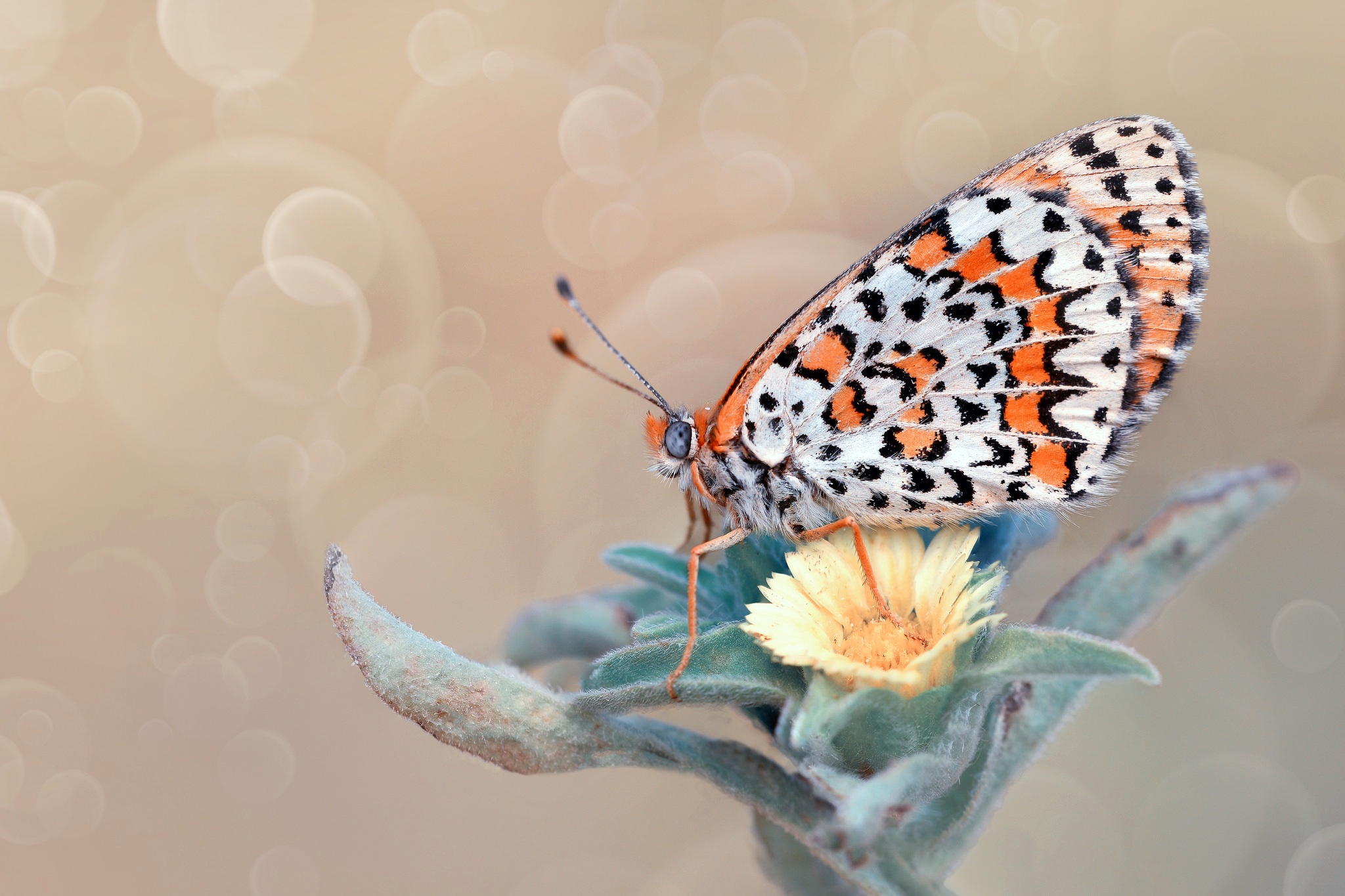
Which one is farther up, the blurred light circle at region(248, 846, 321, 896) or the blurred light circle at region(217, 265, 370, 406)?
the blurred light circle at region(217, 265, 370, 406)

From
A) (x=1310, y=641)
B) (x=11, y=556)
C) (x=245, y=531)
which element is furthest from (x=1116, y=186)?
(x=11, y=556)

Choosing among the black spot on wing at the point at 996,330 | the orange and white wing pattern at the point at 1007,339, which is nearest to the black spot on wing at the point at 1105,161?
the orange and white wing pattern at the point at 1007,339

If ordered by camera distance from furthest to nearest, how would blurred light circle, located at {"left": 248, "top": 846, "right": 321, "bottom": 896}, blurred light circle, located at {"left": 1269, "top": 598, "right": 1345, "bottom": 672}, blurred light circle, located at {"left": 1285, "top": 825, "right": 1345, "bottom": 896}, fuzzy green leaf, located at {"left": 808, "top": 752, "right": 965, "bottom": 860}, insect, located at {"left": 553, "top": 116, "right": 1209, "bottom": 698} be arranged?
1. blurred light circle, located at {"left": 1269, "top": 598, "right": 1345, "bottom": 672}
2. blurred light circle, located at {"left": 248, "top": 846, "right": 321, "bottom": 896}
3. blurred light circle, located at {"left": 1285, "top": 825, "right": 1345, "bottom": 896}
4. insect, located at {"left": 553, "top": 116, "right": 1209, "bottom": 698}
5. fuzzy green leaf, located at {"left": 808, "top": 752, "right": 965, "bottom": 860}

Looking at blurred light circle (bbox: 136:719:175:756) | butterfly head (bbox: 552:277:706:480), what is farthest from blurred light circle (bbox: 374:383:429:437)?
butterfly head (bbox: 552:277:706:480)

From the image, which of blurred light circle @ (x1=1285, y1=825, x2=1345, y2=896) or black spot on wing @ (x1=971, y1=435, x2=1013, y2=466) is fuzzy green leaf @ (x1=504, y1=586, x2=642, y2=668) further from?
blurred light circle @ (x1=1285, y1=825, x2=1345, y2=896)

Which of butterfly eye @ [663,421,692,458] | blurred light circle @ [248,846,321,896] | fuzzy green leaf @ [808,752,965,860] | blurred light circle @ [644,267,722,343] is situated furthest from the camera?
blurred light circle @ [644,267,722,343]

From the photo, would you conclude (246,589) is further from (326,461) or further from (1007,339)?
(1007,339)

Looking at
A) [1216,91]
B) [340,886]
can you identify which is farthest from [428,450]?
[1216,91]

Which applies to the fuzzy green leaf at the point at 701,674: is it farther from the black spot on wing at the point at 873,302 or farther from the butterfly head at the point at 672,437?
the black spot on wing at the point at 873,302
